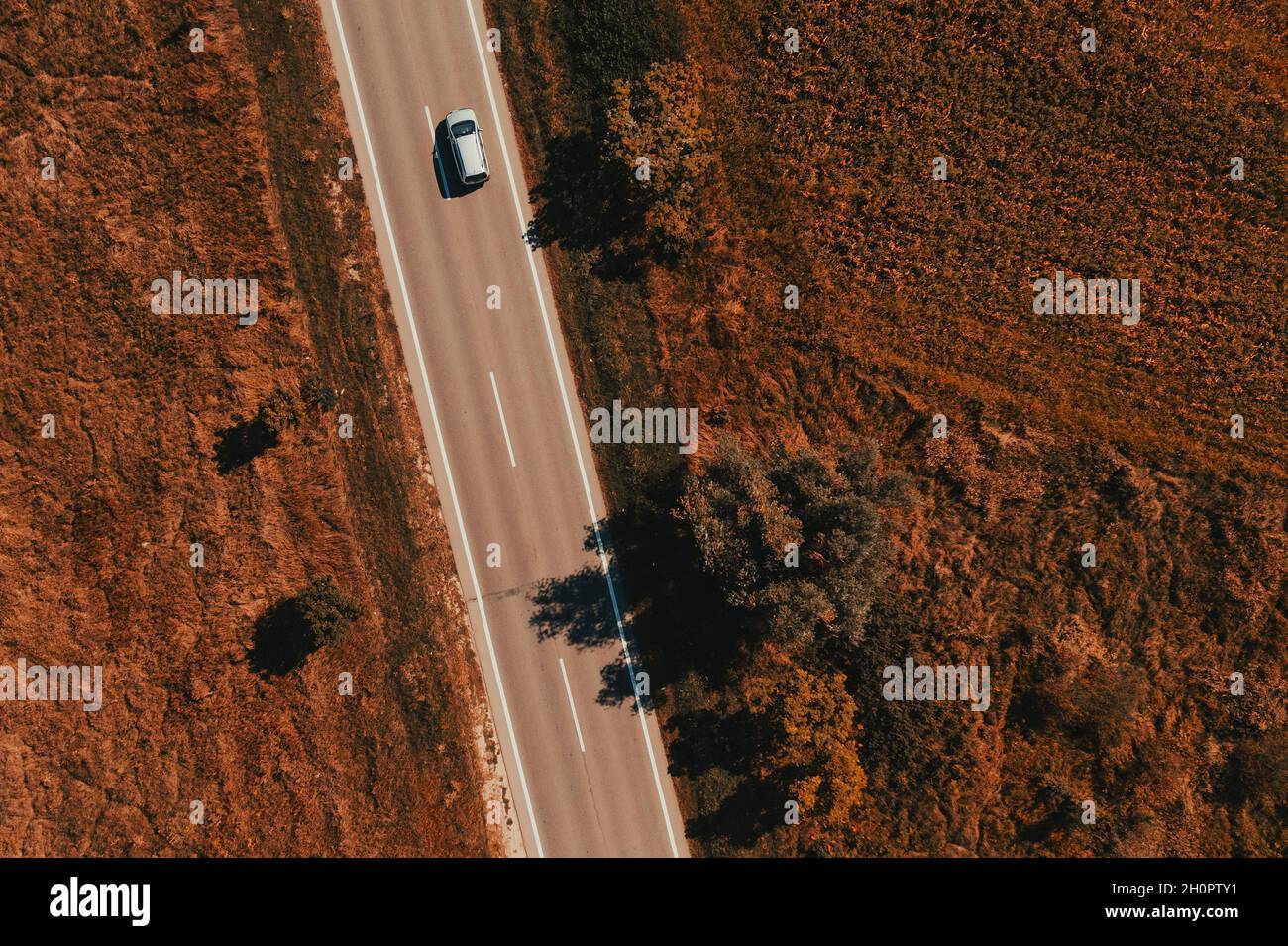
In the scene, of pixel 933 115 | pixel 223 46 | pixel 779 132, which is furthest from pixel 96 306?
pixel 933 115

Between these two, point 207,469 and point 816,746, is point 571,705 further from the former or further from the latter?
point 207,469

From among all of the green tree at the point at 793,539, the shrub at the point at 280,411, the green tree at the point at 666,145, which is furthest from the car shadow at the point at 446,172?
the green tree at the point at 793,539

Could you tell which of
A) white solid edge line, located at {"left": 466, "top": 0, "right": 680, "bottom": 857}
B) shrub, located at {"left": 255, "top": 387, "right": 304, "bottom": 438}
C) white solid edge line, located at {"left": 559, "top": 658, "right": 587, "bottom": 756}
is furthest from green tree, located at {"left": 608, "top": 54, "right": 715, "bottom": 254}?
white solid edge line, located at {"left": 559, "top": 658, "right": 587, "bottom": 756}

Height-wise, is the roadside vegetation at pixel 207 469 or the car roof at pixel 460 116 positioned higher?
the car roof at pixel 460 116

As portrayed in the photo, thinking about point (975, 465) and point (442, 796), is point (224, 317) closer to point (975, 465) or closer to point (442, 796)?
point (442, 796)

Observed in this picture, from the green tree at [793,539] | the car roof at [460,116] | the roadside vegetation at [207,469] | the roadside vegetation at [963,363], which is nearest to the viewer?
the green tree at [793,539]

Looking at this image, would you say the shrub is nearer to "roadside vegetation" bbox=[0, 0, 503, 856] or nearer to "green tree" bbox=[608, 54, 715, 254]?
"roadside vegetation" bbox=[0, 0, 503, 856]

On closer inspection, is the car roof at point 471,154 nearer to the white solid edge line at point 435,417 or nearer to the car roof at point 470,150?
the car roof at point 470,150

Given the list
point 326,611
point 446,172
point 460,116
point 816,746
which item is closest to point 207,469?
point 326,611
